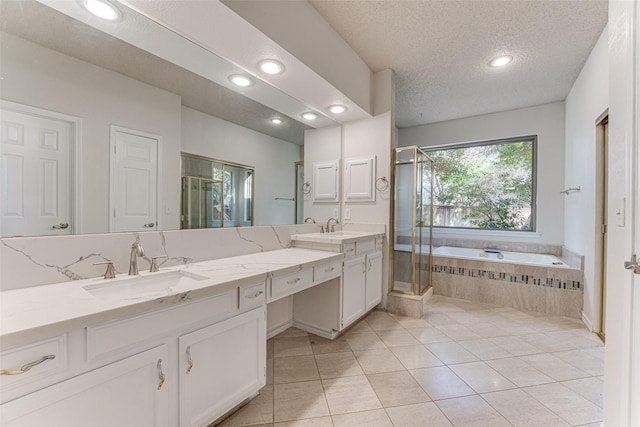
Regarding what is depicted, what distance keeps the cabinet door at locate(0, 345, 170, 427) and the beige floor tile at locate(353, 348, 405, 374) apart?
1.33 meters

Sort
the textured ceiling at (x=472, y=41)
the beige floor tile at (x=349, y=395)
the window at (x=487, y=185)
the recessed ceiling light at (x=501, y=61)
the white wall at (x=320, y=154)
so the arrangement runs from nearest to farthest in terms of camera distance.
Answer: the beige floor tile at (x=349, y=395), the textured ceiling at (x=472, y=41), the recessed ceiling light at (x=501, y=61), the white wall at (x=320, y=154), the window at (x=487, y=185)

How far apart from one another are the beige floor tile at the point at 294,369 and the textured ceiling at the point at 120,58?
1.85m

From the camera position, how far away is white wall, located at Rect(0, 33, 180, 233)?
1159 millimetres

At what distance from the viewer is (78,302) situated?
959 mm

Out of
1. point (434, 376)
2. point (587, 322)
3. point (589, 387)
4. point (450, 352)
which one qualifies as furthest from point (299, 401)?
point (587, 322)

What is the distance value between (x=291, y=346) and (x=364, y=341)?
636mm

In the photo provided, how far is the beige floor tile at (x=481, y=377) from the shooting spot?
173 centimetres

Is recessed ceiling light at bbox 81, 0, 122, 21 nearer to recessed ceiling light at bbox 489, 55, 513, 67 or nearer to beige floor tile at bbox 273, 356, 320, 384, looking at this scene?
beige floor tile at bbox 273, 356, 320, 384

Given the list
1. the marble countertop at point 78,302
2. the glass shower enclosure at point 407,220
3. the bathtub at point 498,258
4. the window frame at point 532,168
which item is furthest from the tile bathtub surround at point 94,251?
the window frame at point 532,168

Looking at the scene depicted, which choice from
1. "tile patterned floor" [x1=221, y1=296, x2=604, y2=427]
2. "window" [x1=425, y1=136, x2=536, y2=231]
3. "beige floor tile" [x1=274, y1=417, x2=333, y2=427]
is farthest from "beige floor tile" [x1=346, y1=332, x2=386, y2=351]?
"window" [x1=425, y1=136, x2=536, y2=231]

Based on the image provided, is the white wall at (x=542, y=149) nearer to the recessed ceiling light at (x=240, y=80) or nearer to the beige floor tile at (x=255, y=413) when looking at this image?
the recessed ceiling light at (x=240, y=80)

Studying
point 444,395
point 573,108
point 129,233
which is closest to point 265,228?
point 129,233

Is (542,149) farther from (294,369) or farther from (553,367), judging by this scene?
(294,369)

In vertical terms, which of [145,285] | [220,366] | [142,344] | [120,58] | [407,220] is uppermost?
[120,58]
